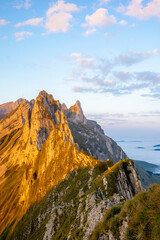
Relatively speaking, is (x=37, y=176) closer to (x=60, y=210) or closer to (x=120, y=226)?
(x=60, y=210)

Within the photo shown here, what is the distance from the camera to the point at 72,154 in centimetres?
11244

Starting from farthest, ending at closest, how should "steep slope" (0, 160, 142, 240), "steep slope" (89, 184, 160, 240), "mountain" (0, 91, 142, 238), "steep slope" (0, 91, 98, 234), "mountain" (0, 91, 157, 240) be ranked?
"steep slope" (0, 91, 98, 234) → "mountain" (0, 91, 142, 238) → "mountain" (0, 91, 157, 240) → "steep slope" (0, 160, 142, 240) → "steep slope" (89, 184, 160, 240)

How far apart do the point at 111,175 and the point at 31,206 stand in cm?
9769

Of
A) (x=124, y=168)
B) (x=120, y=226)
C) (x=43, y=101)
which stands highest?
(x=43, y=101)

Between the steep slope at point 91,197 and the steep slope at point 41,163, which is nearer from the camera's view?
the steep slope at point 91,197

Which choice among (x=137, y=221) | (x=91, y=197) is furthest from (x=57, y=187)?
(x=137, y=221)

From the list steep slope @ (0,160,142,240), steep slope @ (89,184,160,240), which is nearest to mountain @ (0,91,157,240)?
steep slope @ (0,160,142,240)

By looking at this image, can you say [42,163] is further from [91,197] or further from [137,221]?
[137,221]

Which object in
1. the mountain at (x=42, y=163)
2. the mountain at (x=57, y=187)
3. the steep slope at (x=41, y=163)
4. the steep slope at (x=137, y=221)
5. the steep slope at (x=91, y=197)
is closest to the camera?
the steep slope at (x=137, y=221)

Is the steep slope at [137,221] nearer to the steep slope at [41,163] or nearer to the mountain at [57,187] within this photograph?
the mountain at [57,187]

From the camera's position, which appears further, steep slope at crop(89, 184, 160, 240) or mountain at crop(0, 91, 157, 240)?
mountain at crop(0, 91, 157, 240)

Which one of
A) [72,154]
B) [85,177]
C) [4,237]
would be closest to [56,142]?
[72,154]

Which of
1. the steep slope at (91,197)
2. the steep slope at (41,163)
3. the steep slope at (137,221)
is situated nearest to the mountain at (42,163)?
the steep slope at (41,163)

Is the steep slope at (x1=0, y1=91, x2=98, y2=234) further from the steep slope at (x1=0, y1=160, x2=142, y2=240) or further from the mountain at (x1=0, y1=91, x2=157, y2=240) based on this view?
the steep slope at (x1=0, y1=160, x2=142, y2=240)
